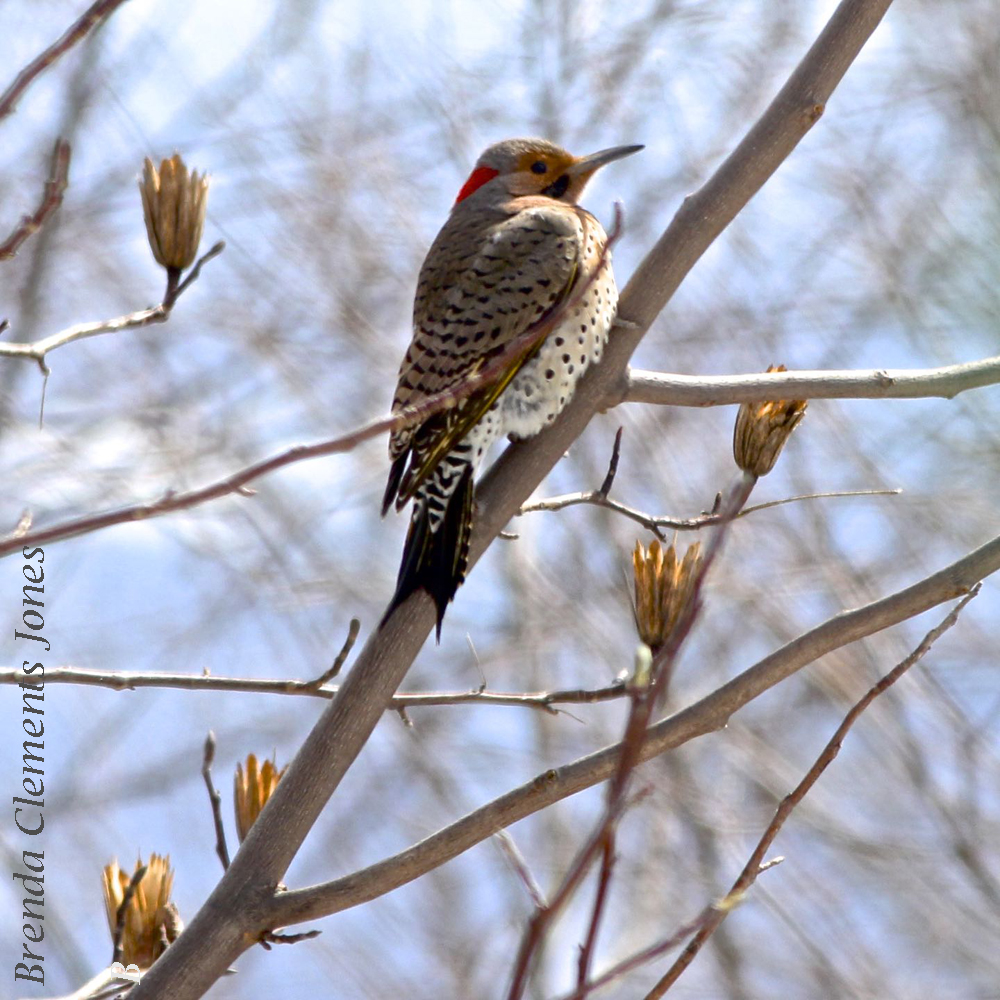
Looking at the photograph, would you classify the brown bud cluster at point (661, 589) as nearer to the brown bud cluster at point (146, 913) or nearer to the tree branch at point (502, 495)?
the tree branch at point (502, 495)

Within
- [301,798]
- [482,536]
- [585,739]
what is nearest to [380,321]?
[585,739]

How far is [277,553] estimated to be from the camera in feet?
24.4

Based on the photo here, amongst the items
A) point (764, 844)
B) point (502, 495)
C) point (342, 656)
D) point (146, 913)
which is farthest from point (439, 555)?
point (764, 844)

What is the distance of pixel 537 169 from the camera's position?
12.9 ft

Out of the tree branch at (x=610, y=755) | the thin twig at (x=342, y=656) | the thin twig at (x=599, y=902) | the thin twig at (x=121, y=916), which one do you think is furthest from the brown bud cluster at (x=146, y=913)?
the thin twig at (x=599, y=902)

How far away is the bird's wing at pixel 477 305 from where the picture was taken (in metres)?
3.07

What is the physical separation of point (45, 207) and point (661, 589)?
116 centimetres

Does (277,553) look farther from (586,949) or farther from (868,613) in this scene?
(586,949)

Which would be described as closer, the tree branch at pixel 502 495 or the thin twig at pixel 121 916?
the thin twig at pixel 121 916

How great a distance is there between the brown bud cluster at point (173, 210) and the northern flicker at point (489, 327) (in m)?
0.75

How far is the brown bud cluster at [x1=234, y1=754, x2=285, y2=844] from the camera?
7.45 feet

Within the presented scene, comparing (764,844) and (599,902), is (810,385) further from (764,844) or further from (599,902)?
(599,902)

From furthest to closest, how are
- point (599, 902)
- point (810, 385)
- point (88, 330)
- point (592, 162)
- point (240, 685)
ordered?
point (592, 162)
point (810, 385)
point (240, 685)
point (88, 330)
point (599, 902)

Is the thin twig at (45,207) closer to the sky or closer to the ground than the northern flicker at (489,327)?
closer to the ground
